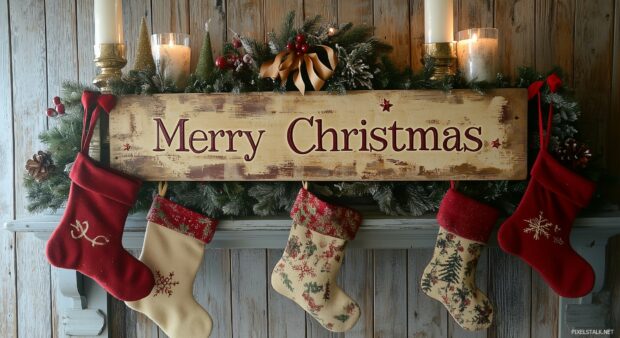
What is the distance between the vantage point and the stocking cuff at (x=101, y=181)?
1.37m

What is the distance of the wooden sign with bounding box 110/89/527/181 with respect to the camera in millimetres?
1373

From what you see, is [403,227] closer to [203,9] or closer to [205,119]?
[205,119]

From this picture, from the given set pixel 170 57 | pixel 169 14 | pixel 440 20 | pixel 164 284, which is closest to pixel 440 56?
pixel 440 20

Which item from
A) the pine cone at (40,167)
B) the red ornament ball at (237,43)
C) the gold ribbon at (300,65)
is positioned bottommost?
the pine cone at (40,167)

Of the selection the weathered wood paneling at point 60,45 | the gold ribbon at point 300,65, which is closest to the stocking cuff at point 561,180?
the gold ribbon at point 300,65

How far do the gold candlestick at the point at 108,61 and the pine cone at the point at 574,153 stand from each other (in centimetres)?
117

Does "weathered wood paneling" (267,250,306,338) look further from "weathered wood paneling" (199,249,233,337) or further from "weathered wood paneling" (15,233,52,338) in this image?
"weathered wood paneling" (15,233,52,338)

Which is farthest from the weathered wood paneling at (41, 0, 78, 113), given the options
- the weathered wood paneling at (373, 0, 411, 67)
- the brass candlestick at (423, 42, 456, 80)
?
the brass candlestick at (423, 42, 456, 80)

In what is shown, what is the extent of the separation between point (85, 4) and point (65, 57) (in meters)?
0.18

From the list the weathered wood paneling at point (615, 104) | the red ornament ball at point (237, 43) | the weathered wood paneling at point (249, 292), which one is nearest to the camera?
the red ornament ball at point (237, 43)

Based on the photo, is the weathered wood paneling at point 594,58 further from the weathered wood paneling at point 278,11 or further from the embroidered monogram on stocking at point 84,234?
the embroidered monogram on stocking at point 84,234

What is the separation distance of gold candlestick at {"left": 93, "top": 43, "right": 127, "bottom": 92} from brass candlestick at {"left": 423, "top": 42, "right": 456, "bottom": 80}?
81cm

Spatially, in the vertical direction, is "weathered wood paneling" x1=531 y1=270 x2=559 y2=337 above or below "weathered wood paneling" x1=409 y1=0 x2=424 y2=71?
below

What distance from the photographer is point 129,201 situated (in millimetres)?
1387
